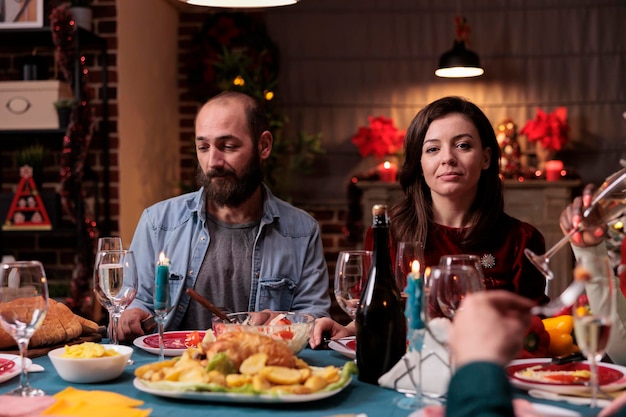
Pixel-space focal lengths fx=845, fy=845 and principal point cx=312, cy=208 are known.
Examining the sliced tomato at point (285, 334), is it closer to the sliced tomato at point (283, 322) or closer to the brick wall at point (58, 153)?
the sliced tomato at point (283, 322)

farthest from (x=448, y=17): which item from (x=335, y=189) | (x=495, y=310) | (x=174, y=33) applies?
(x=495, y=310)

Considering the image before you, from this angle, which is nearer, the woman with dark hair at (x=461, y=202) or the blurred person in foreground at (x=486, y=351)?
the blurred person in foreground at (x=486, y=351)

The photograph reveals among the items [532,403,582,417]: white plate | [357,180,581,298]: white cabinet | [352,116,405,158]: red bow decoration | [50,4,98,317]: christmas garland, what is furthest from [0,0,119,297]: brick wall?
[532,403,582,417]: white plate

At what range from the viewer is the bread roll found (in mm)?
1857

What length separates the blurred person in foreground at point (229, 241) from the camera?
8.29 feet

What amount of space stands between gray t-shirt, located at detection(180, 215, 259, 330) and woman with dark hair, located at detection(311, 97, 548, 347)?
38cm

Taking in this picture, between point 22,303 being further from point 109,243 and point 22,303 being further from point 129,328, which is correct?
point 109,243

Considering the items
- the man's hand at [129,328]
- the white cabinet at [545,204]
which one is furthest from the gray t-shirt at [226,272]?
the white cabinet at [545,204]

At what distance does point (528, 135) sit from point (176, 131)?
230cm

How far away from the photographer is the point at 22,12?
4.04 metres

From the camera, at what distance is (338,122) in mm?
5652

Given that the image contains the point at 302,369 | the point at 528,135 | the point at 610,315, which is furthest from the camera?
the point at 528,135

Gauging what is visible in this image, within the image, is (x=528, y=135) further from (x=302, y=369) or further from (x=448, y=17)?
(x=302, y=369)

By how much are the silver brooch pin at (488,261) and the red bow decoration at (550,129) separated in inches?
122
